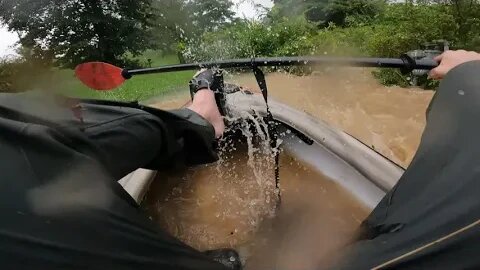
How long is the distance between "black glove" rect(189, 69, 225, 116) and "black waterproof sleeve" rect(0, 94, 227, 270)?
2.67 feet

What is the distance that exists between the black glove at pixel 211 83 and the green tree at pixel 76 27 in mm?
431

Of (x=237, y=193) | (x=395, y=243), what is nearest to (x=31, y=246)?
(x=395, y=243)

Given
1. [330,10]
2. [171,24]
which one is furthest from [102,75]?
[171,24]

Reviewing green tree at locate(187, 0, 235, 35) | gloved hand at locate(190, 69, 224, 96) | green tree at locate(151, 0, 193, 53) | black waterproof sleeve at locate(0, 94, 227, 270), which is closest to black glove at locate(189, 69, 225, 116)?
gloved hand at locate(190, 69, 224, 96)

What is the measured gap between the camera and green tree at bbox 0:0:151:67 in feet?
3.64

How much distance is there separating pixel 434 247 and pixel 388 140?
3881 millimetres

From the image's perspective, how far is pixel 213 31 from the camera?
11.2 m

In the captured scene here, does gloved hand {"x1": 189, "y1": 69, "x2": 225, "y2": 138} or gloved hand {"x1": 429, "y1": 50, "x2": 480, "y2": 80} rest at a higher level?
gloved hand {"x1": 429, "y1": 50, "x2": 480, "y2": 80}

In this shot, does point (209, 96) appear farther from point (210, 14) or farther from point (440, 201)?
point (210, 14)

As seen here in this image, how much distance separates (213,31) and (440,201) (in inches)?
417

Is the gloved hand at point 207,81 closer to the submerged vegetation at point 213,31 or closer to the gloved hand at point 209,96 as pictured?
the gloved hand at point 209,96

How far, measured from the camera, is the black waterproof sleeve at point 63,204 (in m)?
0.80

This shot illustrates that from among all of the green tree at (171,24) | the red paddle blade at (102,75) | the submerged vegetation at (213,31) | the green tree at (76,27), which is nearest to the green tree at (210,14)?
the submerged vegetation at (213,31)

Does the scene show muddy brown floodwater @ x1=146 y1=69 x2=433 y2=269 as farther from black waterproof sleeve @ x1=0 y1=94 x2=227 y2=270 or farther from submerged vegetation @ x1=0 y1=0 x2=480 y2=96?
black waterproof sleeve @ x1=0 y1=94 x2=227 y2=270
